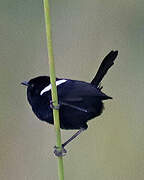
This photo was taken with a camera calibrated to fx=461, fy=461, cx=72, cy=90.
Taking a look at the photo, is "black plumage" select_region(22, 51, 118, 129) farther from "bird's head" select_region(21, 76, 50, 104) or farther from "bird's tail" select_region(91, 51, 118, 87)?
"bird's tail" select_region(91, 51, 118, 87)

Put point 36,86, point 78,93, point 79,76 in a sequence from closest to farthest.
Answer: point 78,93
point 36,86
point 79,76

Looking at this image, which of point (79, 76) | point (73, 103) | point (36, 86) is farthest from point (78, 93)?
point (79, 76)

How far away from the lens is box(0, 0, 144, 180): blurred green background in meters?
2.01

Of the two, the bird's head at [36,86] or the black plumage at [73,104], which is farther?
the bird's head at [36,86]

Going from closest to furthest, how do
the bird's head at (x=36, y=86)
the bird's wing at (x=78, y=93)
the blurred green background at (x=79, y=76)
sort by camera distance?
1. the bird's wing at (x=78, y=93)
2. the bird's head at (x=36, y=86)
3. the blurred green background at (x=79, y=76)

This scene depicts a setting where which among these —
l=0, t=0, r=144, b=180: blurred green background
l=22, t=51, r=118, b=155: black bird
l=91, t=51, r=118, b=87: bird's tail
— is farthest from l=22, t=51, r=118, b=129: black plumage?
l=0, t=0, r=144, b=180: blurred green background

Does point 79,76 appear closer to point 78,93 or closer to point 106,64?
point 106,64

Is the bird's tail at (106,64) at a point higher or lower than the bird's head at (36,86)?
higher

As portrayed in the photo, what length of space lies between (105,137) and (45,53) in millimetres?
460

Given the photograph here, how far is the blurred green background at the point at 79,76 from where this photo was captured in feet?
6.59

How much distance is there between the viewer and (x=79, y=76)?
6.67 feet

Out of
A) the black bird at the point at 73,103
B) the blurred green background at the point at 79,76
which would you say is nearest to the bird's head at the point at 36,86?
the black bird at the point at 73,103

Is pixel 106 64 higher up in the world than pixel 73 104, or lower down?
higher up

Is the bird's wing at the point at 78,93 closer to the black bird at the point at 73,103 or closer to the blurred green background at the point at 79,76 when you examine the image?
the black bird at the point at 73,103
